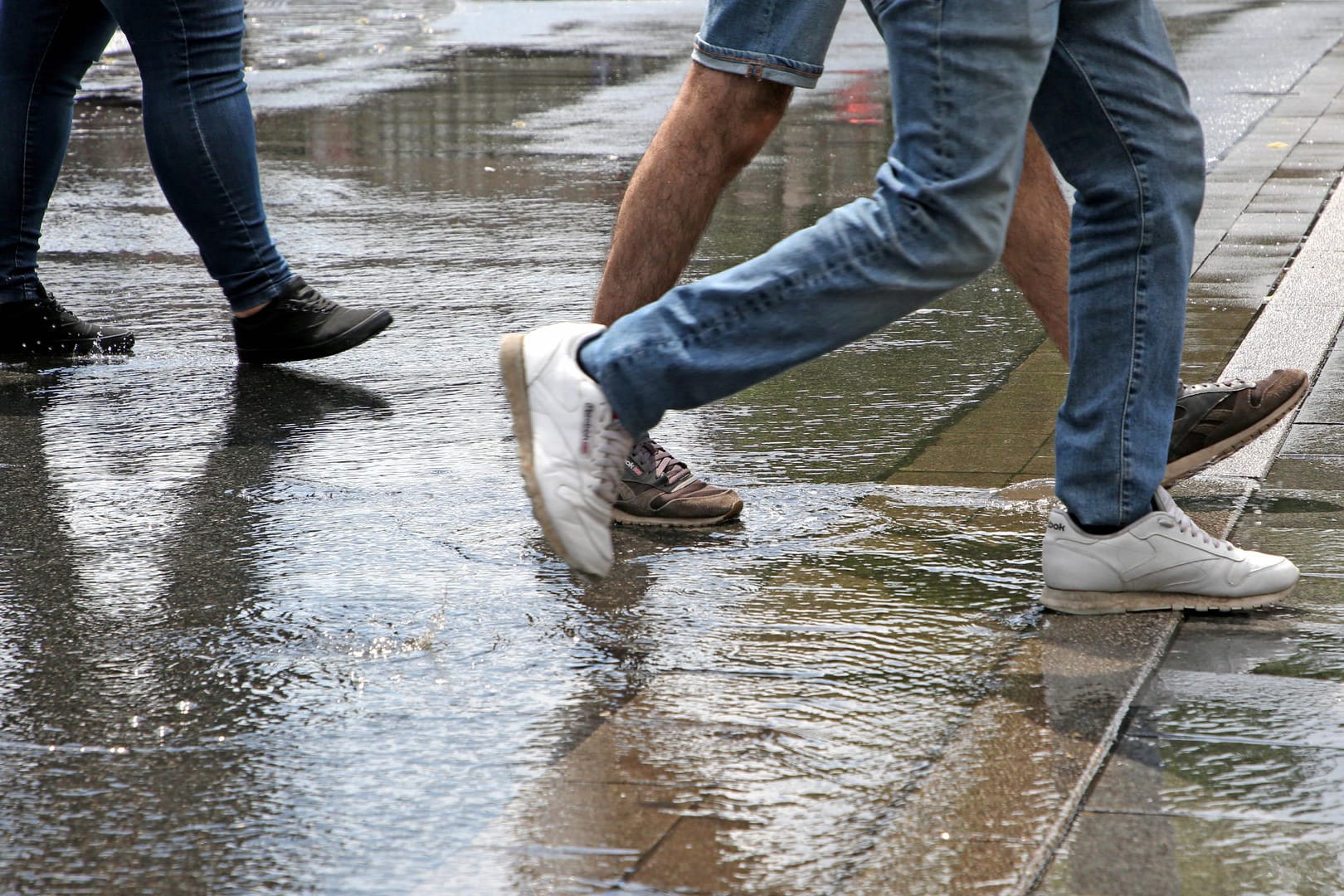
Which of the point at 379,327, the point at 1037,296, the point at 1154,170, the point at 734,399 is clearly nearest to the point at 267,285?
the point at 379,327

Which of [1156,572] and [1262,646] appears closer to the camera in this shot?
[1262,646]

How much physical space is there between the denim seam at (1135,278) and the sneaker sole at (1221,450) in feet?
1.78

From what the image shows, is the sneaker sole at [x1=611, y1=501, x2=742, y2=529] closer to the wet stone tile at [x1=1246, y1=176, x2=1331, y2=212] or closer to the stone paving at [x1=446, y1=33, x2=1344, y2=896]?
the stone paving at [x1=446, y1=33, x2=1344, y2=896]

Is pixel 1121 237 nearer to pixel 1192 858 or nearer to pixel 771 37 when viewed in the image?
pixel 771 37

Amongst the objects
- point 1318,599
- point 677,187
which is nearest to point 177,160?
point 677,187

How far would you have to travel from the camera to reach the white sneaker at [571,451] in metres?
2.63

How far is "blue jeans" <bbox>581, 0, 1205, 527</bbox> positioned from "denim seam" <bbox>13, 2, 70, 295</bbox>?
2634 mm

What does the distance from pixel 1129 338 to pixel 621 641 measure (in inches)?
35.3

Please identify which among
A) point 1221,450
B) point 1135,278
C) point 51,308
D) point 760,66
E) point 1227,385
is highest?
point 760,66

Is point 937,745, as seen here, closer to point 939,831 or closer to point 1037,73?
point 939,831

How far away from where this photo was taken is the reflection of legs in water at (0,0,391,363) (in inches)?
179

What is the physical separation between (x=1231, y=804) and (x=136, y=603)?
66.3 inches

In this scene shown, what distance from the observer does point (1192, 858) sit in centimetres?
206

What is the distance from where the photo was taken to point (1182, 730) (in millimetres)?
2400
